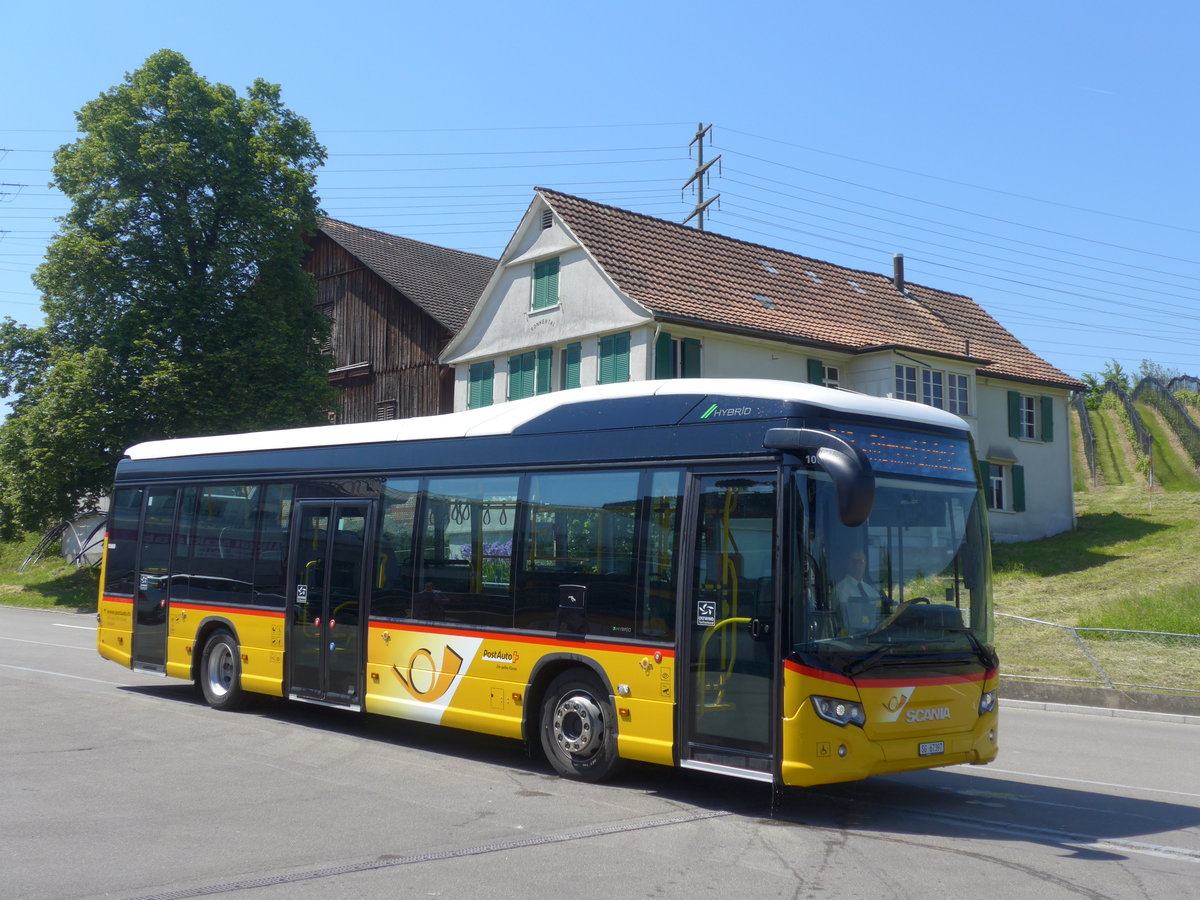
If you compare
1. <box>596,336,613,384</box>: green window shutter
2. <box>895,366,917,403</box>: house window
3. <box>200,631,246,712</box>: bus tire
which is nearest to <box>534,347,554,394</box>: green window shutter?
<box>596,336,613,384</box>: green window shutter

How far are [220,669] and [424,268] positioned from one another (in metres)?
35.4

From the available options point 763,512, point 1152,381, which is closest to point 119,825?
point 763,512

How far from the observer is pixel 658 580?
9.27 m

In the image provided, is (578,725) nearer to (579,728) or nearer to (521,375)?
(579,728)

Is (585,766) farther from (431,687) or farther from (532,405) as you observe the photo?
(532,405)

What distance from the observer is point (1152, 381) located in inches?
2712

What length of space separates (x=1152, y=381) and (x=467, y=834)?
69.7 metres

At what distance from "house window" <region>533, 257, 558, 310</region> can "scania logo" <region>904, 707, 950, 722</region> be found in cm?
2737

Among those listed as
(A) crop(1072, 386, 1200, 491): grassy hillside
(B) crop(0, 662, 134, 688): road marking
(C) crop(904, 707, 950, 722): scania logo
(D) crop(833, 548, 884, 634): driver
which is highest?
(A) crop(1072, 386, 1200, 491): grassy hillside

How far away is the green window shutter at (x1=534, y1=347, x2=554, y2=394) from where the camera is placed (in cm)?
3531

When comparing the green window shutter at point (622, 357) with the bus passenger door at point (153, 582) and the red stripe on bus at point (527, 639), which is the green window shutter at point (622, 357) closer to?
the bus passenger door at point (153, 582)

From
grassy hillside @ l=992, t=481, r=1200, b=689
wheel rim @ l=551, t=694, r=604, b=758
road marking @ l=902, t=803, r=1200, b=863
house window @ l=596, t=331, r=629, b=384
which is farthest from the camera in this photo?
house window @ l=596, t=331, r=629, b=384

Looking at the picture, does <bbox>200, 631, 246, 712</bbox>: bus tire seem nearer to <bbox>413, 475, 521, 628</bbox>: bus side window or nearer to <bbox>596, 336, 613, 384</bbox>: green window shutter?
<bbox>413, 475, 521, 628</bbox>: bus side window

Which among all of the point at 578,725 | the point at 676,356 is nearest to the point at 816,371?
the point at 676,356
